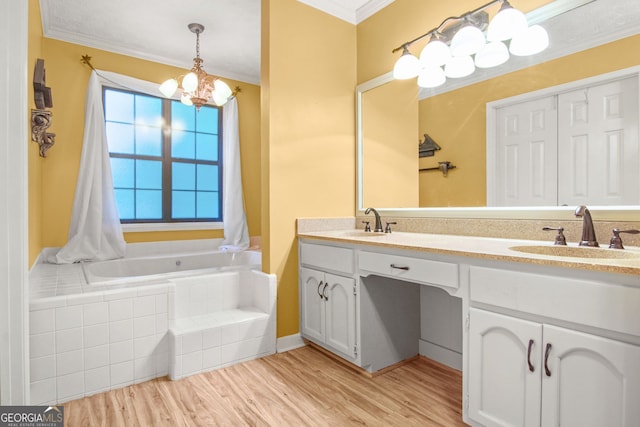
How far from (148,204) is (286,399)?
2721mm

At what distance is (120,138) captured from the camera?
139 inches

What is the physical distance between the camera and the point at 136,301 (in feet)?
6.60

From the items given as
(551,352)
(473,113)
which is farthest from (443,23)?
(551,352)

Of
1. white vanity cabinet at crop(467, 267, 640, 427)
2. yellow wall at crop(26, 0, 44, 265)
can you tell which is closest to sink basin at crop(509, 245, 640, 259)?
white vanity cabinet at crop(467, 267, 640, 427)

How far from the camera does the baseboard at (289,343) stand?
7.96 ft

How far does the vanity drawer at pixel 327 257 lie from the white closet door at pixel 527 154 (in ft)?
2.95

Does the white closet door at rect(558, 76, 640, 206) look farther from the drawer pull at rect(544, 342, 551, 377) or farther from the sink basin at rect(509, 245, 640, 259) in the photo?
the drawer pull at rect(544, 342, 551, 377)

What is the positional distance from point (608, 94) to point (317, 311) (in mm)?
1947

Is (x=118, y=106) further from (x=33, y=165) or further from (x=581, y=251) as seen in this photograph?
(x=581, y=251)

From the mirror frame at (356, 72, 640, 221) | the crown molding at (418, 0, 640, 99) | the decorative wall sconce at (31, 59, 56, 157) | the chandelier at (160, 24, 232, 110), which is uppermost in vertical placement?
the chandelier at (160, 24, 232, 110)

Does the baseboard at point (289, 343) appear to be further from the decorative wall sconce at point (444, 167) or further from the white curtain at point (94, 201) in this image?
the white curtain at point (94, 201)

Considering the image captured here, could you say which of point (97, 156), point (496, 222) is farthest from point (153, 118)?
point (496, 222)

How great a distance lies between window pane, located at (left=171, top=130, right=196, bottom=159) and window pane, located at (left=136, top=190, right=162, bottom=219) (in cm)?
48

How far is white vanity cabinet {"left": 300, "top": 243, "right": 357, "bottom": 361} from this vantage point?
2082 millimetres
